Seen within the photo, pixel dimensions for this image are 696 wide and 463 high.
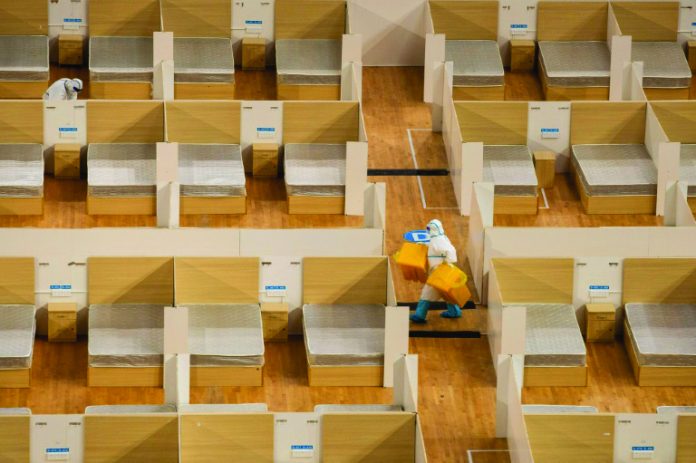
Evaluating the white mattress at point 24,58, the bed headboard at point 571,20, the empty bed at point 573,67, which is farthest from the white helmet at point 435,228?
the white mattress at point 24,58

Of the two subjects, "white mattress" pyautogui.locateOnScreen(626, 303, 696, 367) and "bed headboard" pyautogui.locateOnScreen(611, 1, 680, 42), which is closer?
"white mattress" pyautogui.locateOnScreen(626, 303, 696, 367)

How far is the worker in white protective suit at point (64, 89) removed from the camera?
25.8 m

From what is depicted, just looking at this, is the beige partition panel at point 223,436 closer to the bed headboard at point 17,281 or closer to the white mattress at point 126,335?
the white mattress at point 126,335

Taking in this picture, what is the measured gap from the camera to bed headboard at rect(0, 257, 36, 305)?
74.4 feet

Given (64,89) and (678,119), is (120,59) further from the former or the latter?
(678,119)

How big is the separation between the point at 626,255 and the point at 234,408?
14.9ft

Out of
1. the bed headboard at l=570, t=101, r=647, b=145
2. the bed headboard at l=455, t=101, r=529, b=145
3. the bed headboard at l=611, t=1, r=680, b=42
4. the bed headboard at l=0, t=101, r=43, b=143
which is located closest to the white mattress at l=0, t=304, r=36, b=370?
the bed headboard at l=0, t=101, r=43, b=143

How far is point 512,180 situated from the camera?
82.2 ft

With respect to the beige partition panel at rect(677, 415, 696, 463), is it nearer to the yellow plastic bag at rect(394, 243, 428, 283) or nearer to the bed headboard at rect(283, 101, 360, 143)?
the yellow plastic bag at rect(394, 243, 428, 283)

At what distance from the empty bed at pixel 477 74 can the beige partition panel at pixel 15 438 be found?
8.50m

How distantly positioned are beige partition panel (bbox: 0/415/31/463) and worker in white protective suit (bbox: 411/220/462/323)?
469 centimetres

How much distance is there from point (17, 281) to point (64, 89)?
147 inches

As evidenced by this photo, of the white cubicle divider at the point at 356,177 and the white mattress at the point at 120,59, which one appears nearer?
the white cubicle divider at the point at 356,177

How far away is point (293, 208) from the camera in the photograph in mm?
24938
